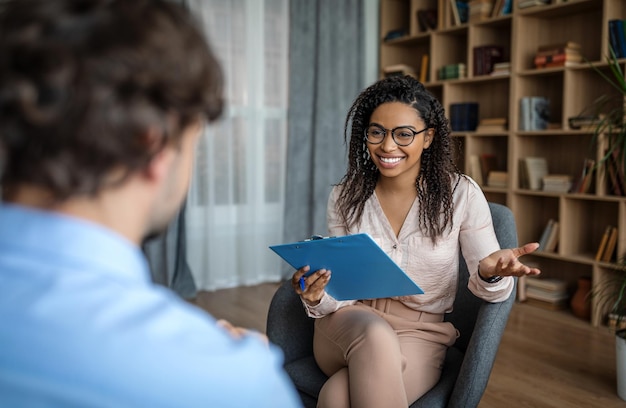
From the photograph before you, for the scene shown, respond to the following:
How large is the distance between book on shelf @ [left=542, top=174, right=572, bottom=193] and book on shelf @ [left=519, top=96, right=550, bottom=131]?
321 mm

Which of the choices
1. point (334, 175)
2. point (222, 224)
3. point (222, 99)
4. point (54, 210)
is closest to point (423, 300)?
point (222, 99)

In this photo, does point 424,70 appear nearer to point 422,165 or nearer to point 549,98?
point 549,98

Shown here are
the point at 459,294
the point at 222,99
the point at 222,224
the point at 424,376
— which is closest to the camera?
the point at 222,99

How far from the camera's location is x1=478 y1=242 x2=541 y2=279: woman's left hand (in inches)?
56.9

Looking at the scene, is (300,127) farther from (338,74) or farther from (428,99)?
(428,99)

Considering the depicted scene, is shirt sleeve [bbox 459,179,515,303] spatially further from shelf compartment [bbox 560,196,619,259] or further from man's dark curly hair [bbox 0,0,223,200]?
shelf compartment [bbox 560,196,619,259]

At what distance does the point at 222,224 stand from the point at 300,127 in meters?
0.92

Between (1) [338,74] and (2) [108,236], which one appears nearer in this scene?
(2) [108,236]

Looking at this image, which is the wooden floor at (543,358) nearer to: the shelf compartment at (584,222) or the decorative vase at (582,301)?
the decorative vase at (582,301)

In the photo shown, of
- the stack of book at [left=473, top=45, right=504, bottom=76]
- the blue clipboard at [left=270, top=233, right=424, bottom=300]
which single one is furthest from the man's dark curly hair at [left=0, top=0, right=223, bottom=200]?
the stack of book at [left=473, top=45, right=504, bottom=76]

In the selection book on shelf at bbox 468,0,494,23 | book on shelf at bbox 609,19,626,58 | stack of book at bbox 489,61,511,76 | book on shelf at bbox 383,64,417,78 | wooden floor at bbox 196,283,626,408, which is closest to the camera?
wooden floor at bbox 196,283,626,408

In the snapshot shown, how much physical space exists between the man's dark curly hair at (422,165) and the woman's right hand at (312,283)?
0.28 m

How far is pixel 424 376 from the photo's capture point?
4.96 ft

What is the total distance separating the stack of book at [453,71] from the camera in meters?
4.26
